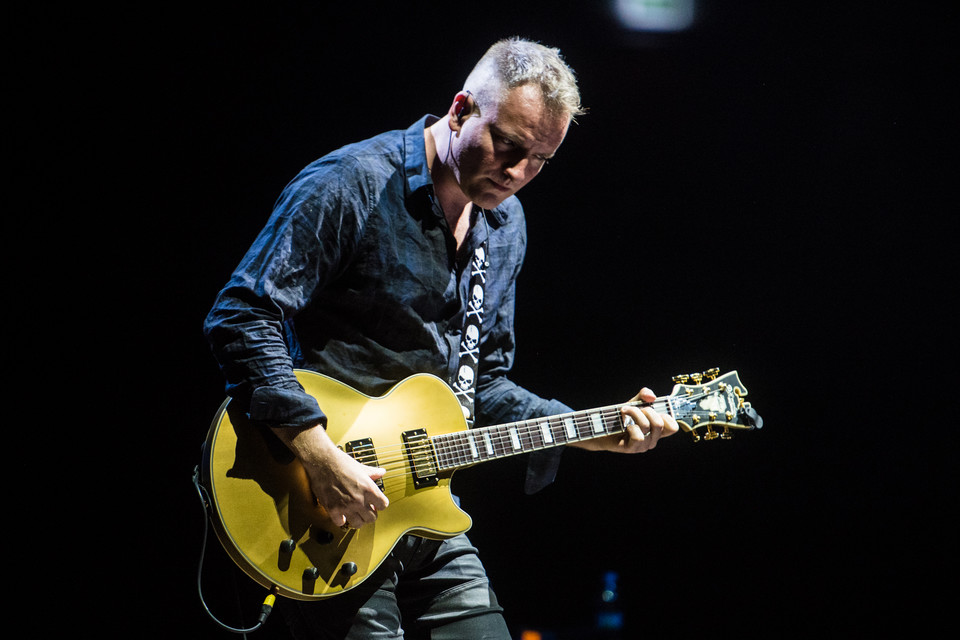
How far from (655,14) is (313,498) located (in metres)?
3.06

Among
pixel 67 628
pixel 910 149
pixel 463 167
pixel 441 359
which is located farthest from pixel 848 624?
pixel 67 628

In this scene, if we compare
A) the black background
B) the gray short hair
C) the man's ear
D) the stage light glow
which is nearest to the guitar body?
the man's ear

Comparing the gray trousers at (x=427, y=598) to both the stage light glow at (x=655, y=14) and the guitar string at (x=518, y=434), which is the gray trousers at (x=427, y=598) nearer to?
the guitar string at (x=518, y=434)

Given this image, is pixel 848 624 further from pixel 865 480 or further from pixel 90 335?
pixel 90 335

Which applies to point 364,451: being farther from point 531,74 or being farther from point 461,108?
point 531,74

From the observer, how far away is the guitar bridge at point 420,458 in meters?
2.12

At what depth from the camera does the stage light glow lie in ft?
12.3

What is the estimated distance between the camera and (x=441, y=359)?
7.58 feet

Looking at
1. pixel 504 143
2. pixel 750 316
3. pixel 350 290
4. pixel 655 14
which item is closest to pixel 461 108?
pixel 504 143

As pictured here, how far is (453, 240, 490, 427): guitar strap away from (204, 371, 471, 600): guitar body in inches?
9.0

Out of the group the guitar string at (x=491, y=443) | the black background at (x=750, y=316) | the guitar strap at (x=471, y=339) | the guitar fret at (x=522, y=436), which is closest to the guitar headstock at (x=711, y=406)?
the guitar string at (x=491, y=443)

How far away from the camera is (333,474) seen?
6.09ft

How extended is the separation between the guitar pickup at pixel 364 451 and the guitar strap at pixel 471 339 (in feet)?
1.48

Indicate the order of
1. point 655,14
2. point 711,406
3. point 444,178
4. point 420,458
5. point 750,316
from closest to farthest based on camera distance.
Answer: point 420,458 → point 444,178 → point 711,406 → point 655,14 → point 750,316
